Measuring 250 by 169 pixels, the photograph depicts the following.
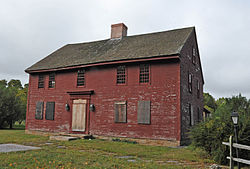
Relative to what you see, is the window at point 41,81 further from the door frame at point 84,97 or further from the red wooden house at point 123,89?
the door frame at point 84,97

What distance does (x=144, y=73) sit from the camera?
45.1 feet

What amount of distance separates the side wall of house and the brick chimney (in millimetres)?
5765

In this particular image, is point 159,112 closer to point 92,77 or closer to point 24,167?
point 92,77

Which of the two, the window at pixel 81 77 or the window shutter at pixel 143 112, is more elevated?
the window at pixel 81 77

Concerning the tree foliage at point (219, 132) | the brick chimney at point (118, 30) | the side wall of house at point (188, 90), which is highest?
the brick chimney at point (118, 30)

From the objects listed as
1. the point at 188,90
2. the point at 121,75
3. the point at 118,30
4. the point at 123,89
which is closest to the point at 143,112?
the point at 123,89

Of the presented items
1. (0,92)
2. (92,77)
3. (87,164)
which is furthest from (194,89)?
(0,92)

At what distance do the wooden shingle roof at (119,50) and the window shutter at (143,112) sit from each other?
281 cm

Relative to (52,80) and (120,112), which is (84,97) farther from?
(52,80)

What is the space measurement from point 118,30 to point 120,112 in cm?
807

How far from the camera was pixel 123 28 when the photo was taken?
1903cm

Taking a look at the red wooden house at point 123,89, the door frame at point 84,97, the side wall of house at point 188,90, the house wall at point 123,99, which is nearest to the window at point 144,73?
the red wooden house at point 123,89

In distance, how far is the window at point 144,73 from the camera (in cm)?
1366

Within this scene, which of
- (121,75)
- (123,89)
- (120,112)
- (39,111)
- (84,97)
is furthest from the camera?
(39,111)
